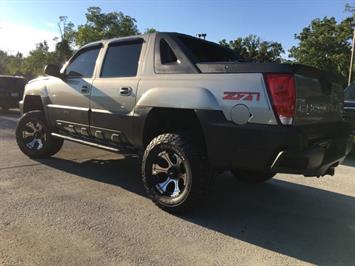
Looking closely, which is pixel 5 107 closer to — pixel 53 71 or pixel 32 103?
pixel 32 103

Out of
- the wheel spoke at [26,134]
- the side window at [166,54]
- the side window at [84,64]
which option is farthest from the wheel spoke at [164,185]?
the wheel spoke at [26,134]

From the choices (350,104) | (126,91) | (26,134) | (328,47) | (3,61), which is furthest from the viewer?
(3,61)

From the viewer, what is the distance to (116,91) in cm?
509

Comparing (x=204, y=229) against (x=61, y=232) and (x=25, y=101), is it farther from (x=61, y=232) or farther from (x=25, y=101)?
(x=25, y=101)

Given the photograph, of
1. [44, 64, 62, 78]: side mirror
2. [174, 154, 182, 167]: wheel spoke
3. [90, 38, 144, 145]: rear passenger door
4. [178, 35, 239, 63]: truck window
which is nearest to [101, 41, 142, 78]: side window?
[90, 38, 144, 145]: rear passenger door

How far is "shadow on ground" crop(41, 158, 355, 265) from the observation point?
12.3ft

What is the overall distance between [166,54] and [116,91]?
0.81 metres

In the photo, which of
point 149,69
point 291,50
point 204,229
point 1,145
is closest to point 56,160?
point 1,145

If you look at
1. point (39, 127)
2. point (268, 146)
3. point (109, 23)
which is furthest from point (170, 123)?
point (109, 23)

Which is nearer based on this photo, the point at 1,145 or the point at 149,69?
the point at 149,69

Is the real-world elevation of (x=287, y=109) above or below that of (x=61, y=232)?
above

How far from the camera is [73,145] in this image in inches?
328

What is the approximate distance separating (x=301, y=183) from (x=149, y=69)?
2942 mm

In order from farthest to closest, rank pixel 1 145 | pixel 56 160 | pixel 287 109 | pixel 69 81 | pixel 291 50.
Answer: pixel 291 50
pixel 1 145
pixel 56 160
pixel 69 81
pixel 287 109
